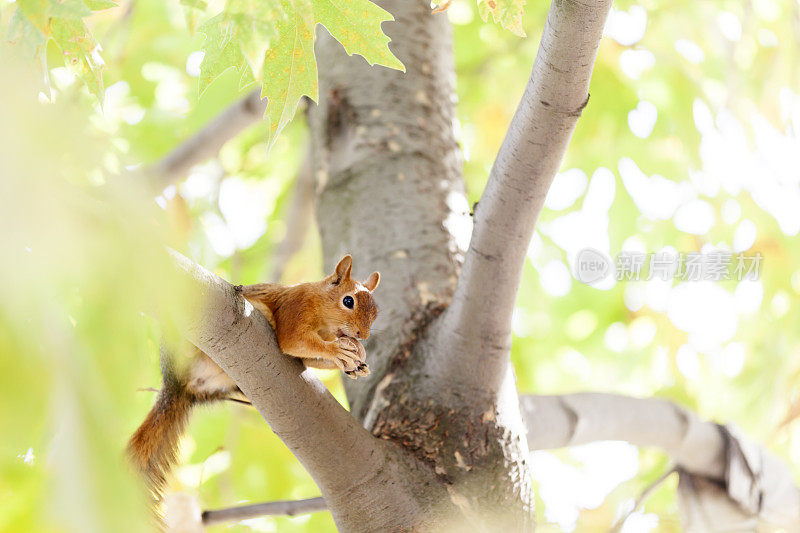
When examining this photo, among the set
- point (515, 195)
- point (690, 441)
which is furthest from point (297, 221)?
point (515, 195)

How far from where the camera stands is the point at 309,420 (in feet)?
3.02

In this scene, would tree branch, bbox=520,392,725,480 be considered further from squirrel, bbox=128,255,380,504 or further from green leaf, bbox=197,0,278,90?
green leaf, bbox=197,0,278,90

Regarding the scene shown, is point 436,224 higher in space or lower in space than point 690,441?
higher

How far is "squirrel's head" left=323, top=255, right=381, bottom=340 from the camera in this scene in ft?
4.05

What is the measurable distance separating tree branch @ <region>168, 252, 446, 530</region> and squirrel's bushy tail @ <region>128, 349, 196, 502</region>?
0.82ft

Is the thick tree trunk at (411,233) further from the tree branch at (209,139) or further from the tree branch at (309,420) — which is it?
the tree branch at (209,139)

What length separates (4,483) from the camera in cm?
59

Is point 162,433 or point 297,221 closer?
point 162,433

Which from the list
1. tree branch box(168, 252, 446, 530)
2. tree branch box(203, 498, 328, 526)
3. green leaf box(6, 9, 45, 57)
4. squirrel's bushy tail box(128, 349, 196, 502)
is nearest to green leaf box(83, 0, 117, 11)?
green leaf box(6, 9, 45, 57)

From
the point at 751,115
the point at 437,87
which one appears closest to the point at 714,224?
the point at 751,115

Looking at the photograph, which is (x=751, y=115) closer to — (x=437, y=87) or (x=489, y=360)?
(x=437, y=87)

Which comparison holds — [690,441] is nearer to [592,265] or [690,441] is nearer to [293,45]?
[592,265]

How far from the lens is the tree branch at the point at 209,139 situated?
1945 mm

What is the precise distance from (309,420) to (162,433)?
0.32 metres
